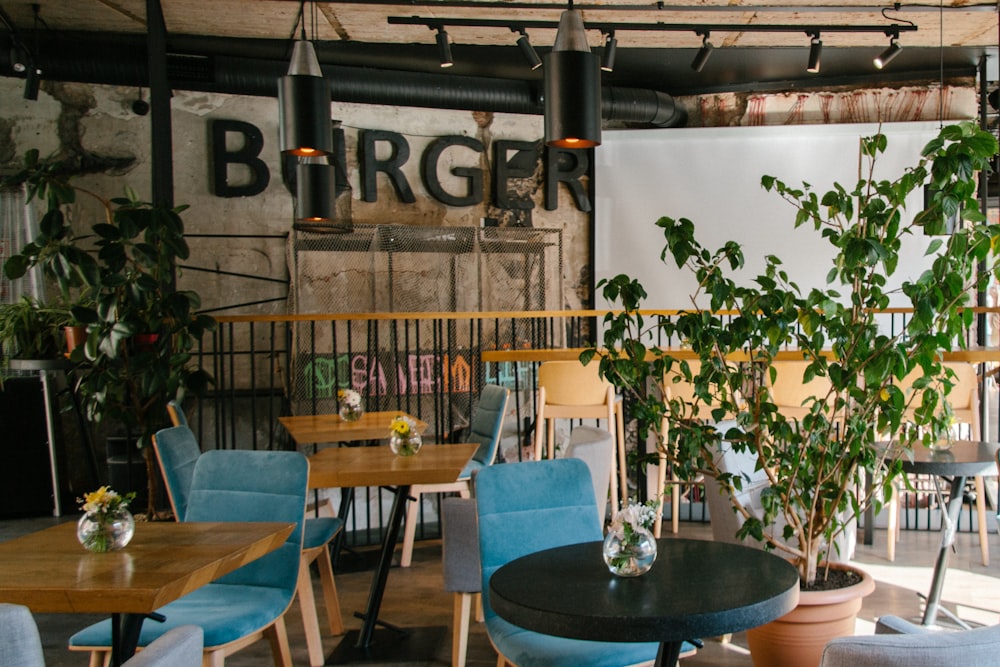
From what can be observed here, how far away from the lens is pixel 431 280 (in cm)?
854

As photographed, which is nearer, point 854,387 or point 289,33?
point 854,387

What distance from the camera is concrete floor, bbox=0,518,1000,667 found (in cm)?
356

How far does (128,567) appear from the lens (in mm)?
2137

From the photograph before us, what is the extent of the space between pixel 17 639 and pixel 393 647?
2374 millimetres

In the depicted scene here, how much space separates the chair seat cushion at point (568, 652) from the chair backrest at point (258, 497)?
79 centimetres

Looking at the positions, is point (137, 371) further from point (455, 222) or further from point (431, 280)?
point (455, 222)

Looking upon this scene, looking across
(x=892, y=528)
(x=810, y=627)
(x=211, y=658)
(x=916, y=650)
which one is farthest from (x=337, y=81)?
(x=916, y=650)

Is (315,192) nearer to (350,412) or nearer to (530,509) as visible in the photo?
(350,412)

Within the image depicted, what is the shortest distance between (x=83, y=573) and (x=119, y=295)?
3.26m

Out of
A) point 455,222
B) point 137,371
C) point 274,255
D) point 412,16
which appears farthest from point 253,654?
point 455,222

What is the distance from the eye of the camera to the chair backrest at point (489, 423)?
16.0ft

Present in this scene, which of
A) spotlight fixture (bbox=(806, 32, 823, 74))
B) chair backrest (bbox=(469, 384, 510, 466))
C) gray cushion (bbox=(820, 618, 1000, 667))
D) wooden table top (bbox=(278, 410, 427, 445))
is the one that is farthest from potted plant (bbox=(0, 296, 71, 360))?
gray cushion (bbox=(820, 618, 1000, 667))

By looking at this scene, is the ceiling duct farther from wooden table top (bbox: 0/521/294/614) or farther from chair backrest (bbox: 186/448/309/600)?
wooden table top (bbox: 0/521/294/614)

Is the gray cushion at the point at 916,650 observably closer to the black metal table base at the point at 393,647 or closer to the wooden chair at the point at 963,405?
the black metal table base at the point at 393,647
